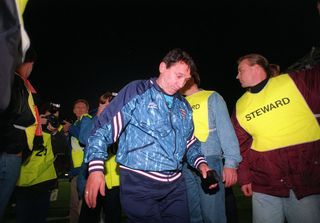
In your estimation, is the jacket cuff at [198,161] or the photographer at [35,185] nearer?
the jacket cuff at [198,161]

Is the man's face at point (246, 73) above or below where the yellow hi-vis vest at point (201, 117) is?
above

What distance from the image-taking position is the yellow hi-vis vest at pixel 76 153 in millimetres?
5926

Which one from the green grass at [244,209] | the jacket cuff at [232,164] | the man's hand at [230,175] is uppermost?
the jacket cuff at [232,164]

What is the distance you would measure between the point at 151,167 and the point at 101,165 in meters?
0.44

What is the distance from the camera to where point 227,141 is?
150 inches

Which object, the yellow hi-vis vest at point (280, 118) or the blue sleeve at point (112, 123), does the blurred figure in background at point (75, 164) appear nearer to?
the blue sleeve at point (112, 123)

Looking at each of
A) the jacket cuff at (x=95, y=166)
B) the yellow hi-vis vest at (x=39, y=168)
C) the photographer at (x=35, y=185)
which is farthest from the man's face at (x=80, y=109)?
the jacket cuff at (x=95, y=166)

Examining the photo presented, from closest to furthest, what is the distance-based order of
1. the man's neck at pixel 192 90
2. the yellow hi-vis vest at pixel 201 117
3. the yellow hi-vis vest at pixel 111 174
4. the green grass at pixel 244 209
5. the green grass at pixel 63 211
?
the yellow hi-vis vest at pixel 201 117 < the man's neck at pixel 192 90 < the yellow hi-vis vest at pixel 111 174 < the green grass at pixel 244 209 < the green grass at pixel 63 211

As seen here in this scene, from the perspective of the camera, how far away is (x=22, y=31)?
1.42m

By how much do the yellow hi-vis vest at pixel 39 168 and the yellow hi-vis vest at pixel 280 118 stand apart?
10.5 feet

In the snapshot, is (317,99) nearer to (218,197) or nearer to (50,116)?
(218,197)

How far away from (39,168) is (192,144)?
2679 mm

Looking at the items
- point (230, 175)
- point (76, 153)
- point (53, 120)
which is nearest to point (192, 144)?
point (230, 175)

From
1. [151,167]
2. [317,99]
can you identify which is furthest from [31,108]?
[317,99]
